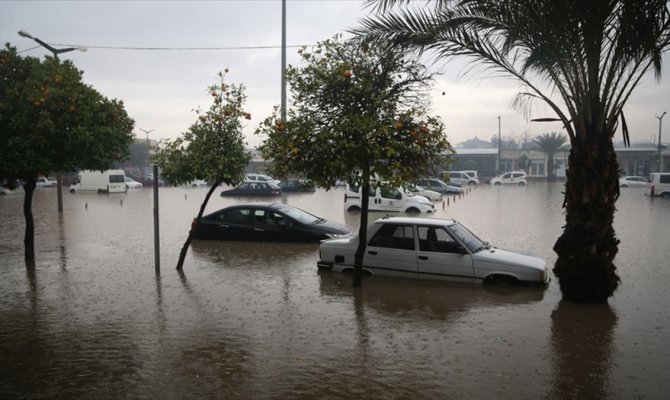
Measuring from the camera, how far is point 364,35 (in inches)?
347

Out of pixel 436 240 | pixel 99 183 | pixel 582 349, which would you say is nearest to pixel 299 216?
pixel 436 240

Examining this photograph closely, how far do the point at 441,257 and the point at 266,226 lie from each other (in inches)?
272

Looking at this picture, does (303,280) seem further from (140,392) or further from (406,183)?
(140,392)

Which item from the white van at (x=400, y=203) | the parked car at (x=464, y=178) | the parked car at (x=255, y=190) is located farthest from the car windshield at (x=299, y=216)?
the parked car at (x=464, y=178)

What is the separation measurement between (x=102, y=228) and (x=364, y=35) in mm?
15032

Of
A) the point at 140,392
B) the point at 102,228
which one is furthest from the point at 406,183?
the point at 102,228

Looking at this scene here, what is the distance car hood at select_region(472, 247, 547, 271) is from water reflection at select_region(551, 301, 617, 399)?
0.96m

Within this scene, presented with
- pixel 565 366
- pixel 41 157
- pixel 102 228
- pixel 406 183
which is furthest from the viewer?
pixel 102 228

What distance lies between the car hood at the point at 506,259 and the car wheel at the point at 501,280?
28 cm

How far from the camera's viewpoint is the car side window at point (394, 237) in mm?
9938

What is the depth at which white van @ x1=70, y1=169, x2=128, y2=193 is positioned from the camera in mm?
42406

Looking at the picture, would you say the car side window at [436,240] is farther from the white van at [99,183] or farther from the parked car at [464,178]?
the parked car at [464,178]

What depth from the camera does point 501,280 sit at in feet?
30.7

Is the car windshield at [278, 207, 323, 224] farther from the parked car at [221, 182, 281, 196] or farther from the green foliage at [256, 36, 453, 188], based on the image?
the parked car at [221, 182, 281, 196]
